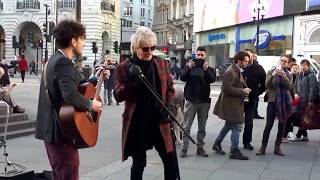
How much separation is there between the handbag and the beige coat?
2.48 metres

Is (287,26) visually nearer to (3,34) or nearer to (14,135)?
(14,135)

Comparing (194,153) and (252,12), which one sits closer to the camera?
(194,153)

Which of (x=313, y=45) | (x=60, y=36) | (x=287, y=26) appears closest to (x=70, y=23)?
(x=60, y=36)

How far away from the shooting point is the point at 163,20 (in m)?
91.4

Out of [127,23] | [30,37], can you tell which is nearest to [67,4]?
[30,37]

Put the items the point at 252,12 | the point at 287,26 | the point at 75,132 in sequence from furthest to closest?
1. the point at 252,12
2. the point at 287,26
3. the point at 75,132

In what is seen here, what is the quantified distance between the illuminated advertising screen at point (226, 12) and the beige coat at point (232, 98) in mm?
32099

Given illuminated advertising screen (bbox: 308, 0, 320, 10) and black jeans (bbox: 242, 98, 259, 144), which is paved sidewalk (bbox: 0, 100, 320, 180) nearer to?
black jeans (bbox: 242, 98, 259, 144)

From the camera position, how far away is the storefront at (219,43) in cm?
5028

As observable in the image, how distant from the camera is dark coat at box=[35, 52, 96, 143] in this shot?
14.1ft

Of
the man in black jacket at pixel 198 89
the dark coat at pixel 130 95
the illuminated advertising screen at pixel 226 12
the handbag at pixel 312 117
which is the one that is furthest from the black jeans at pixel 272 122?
the illuminated advertising screen at pixel 226 12

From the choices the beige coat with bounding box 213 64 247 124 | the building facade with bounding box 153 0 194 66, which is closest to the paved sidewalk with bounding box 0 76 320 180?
the beige coat with bounding box 213 64 247 124

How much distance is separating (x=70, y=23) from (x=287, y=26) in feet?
121

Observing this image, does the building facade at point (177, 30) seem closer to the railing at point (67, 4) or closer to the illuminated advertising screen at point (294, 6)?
the railing at point (67, 4)
